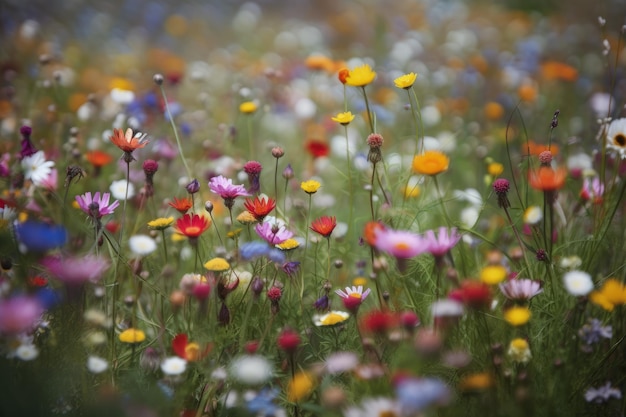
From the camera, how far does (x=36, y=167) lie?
1.49 meters

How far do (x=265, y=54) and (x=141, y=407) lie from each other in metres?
3.62

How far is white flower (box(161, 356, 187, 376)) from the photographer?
106 cm

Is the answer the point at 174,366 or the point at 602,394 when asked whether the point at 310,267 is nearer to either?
the point at 174,366

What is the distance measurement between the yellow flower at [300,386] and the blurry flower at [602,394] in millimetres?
507

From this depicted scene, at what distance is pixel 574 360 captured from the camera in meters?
1.12

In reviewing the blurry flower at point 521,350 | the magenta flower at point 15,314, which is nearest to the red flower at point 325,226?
the blurry flower at point 521,350

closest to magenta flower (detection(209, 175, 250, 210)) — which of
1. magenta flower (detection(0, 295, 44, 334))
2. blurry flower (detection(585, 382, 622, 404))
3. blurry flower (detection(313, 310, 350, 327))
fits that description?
blurry flower (detection(313, 310, 350, 327))

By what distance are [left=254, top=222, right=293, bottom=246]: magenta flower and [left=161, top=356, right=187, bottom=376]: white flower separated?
303 mm

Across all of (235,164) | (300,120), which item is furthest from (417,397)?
(300,120)

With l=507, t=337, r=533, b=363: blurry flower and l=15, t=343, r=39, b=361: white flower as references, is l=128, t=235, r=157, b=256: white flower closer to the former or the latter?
l=15, t=343, r=39, b=361: white flower

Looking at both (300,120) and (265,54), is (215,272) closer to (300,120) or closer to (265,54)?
(300,120)

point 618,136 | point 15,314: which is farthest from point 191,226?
point 618,136

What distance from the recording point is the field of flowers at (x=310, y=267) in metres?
1.03

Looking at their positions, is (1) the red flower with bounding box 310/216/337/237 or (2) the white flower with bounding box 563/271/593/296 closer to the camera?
(2) the white flower with bounding box 563/271/593/296
